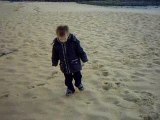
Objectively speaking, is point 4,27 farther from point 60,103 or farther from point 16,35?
point 60,103

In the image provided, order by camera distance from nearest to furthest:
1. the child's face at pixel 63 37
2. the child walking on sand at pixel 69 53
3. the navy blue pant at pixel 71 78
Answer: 1. the child's face at pixel 63 37
2. the child walking on sand at pixel 69 53
3. the navy blue pant at pixel 71 78

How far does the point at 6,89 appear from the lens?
5016 mm

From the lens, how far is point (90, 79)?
5.34 meters

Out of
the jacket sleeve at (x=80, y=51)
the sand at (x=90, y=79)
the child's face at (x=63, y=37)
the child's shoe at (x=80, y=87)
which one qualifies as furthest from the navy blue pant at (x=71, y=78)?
the child's face at (x=63, y=37)

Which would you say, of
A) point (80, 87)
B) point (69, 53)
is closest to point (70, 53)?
point (69, 53)

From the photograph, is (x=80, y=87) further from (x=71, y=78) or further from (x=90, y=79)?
(x=90, y=79)

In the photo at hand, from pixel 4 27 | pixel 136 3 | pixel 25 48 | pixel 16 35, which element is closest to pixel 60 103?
pixel 25 48

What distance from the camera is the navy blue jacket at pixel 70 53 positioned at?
176 inches

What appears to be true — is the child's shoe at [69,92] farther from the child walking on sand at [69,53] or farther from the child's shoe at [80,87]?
the child walking on sand at [69,53]

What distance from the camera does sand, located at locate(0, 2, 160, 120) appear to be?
4141mm

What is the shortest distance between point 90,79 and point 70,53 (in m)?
1.01

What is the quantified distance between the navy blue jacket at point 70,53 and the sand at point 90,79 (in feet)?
1.55

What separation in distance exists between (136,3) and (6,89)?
715 inches

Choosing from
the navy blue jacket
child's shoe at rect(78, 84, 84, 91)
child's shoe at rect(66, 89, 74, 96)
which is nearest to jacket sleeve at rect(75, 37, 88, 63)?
the navy blue jacket
